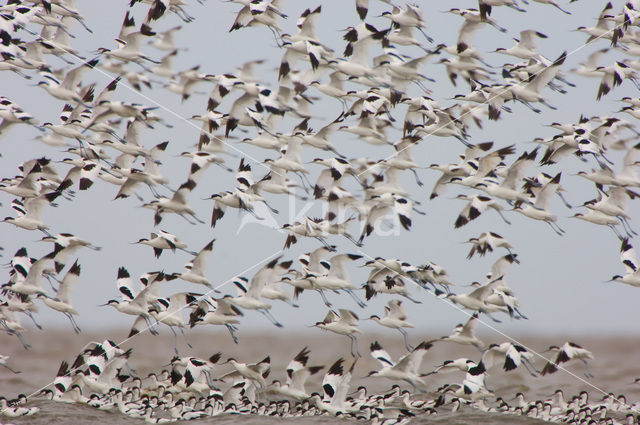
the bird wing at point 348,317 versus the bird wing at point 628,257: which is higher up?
the bird wing at point 628,257

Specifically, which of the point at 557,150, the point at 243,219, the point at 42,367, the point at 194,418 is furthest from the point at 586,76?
the point at 42,367

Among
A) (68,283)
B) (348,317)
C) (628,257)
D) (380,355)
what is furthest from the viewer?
(68,283)

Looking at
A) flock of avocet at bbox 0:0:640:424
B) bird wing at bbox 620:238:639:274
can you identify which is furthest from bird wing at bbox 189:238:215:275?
bird wing at bbox 620:238:639:274

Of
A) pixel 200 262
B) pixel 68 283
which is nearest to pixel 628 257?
pixel 200 262

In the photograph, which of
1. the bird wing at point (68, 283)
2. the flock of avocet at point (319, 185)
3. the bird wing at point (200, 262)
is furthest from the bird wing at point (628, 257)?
the bird wing at point (68, 283)

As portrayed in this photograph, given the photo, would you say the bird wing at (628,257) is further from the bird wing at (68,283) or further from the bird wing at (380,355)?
the bird wing at (68,283)

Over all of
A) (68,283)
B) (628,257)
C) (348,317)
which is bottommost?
(68,283)

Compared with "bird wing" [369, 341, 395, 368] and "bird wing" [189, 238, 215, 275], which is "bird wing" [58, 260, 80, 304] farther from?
"bird wing" [369, 341, 395, 368]

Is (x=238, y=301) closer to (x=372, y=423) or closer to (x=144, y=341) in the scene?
(x=372, y=423)

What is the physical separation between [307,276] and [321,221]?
4.62 feet

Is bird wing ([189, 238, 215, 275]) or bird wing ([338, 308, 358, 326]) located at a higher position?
bird wing ([189, 238, 215, 275])

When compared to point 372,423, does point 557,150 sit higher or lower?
higher

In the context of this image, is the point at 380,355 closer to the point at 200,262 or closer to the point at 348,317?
the point at 348,317

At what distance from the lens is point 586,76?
2194 cm
